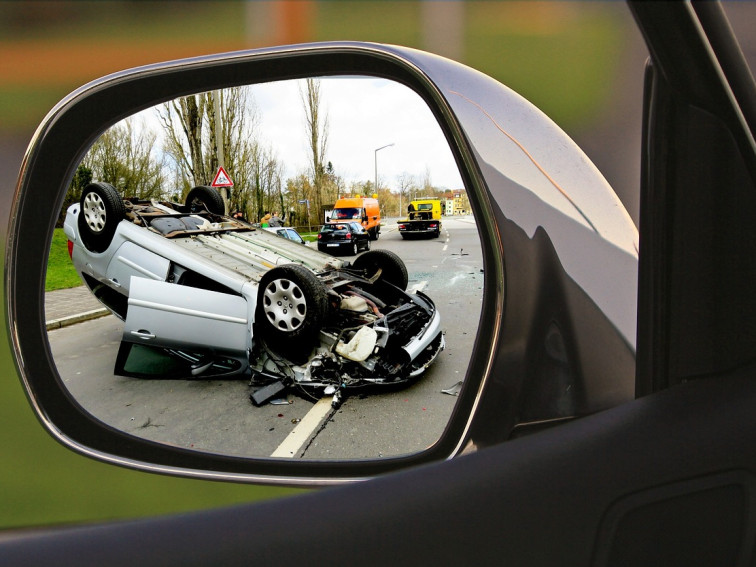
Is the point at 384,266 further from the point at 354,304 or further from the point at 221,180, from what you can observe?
the point at 221,180

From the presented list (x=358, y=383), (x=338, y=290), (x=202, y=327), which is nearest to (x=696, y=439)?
(x=358, y=383)

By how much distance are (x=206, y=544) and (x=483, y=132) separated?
829 millimetres

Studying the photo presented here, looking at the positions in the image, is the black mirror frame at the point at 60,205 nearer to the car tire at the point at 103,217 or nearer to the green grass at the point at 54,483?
the green grass at the point at 54,483

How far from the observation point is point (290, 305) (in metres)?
4.45

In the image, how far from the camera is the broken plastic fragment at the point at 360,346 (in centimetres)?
423

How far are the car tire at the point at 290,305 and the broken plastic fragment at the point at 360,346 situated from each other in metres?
0.33

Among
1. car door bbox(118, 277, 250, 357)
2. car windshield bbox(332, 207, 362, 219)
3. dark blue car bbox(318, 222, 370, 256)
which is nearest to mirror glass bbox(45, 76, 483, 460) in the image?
car door bbox(118, 277, 250, 357)

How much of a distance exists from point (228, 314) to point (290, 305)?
0.57 meters

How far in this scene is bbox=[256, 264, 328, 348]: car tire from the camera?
4.36 meters

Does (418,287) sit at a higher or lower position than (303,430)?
higher

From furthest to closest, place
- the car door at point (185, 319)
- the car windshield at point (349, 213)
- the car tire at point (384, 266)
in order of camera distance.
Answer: the car windshield at point (349, 213) → the car tire at point (384, 266) → the car door at point (185, 319)

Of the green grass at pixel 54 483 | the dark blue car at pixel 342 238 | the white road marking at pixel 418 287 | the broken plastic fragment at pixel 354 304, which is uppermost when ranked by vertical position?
the dark blue car at pixel 342 238

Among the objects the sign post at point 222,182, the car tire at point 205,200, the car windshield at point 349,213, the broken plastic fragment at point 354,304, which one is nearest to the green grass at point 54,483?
the broken plastic fragment at point 354,304

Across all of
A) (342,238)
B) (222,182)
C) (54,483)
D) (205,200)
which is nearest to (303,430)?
(54,483)
